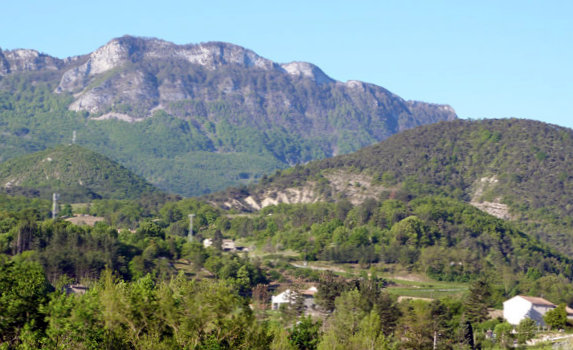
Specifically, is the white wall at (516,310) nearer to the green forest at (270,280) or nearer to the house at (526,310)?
the house at (526,310)

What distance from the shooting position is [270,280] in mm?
137625

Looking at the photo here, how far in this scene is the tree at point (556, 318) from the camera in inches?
4065

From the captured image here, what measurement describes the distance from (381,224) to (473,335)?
98.2m

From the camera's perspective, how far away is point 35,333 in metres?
49.1

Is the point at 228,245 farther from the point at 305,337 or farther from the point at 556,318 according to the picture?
the point at 305,337

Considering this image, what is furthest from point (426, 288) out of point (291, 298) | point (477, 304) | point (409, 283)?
point (291, 298)

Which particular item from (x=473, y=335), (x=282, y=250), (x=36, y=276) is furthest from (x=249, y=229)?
(x=36, y=276)

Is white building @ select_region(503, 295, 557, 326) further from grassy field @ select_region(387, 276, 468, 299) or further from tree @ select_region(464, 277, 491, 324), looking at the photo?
grassy field @ select_region(387, 276, 468, 299)

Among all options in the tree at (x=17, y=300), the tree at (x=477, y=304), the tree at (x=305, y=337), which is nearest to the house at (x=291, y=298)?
the tree at (x=477, y=304)

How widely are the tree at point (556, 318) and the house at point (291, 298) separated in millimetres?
26770

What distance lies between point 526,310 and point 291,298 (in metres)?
30.3

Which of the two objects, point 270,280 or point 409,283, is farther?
point 409,283

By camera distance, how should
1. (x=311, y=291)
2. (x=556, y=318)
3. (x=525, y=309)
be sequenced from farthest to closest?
(x=311, y=291), (x=525, y=309), (x=556, y=318)

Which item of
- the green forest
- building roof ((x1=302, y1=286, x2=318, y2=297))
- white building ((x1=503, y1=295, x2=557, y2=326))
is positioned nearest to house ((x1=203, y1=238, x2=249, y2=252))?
the green forest
